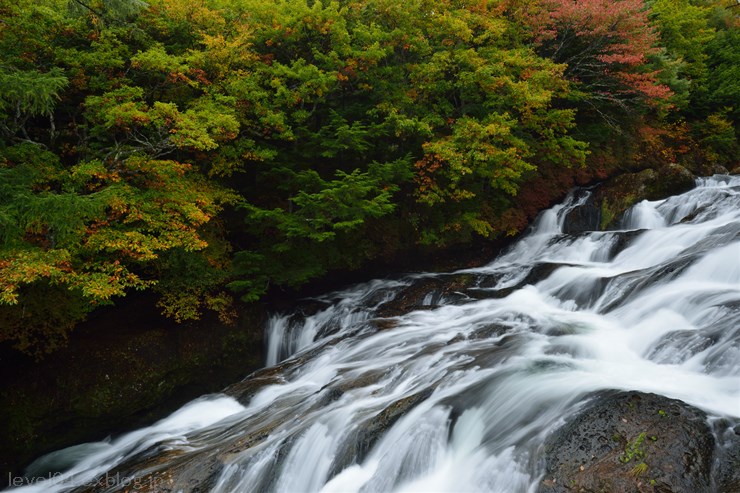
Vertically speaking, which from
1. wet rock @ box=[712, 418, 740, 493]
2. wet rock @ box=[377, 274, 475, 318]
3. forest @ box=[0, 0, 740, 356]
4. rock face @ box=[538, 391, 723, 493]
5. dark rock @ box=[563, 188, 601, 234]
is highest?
forest @ box=[0, 0, 740, 356]

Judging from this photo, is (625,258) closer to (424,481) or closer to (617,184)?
(617,184)

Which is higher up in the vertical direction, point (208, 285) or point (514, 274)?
point (208, 285)

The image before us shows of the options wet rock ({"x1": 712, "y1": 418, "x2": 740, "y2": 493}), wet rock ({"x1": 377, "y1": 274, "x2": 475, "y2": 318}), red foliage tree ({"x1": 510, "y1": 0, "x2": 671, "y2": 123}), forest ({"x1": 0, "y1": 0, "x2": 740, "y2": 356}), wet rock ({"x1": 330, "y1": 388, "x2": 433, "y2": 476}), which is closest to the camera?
wet rock ({"x1": 712, "y1": 418, "x2": 740, "y2": 493})

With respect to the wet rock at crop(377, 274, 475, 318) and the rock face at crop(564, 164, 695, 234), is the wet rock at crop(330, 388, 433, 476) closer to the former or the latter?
the wet rock at crop(377, 274, 475, 318)

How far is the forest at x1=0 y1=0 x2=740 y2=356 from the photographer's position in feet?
22.1

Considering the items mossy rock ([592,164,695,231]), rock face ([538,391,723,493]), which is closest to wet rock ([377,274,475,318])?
mossy rock ([592,164,695,231])

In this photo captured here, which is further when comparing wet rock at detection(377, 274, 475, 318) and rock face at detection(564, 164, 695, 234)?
rock face at detection(564, 164, 695, 234)

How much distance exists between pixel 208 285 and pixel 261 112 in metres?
3.78

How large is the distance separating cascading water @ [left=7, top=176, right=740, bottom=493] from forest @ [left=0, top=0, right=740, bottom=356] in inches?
81.2

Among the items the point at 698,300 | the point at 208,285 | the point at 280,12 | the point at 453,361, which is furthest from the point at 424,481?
the point at 280,12

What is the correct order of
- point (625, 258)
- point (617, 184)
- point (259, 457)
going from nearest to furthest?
point (259, 457) → point (625, 258) → point (617, 184)

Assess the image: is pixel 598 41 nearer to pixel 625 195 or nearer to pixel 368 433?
pixel 625 195

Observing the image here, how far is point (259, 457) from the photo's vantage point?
514cm

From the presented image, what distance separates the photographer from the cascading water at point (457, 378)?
4598 mm
